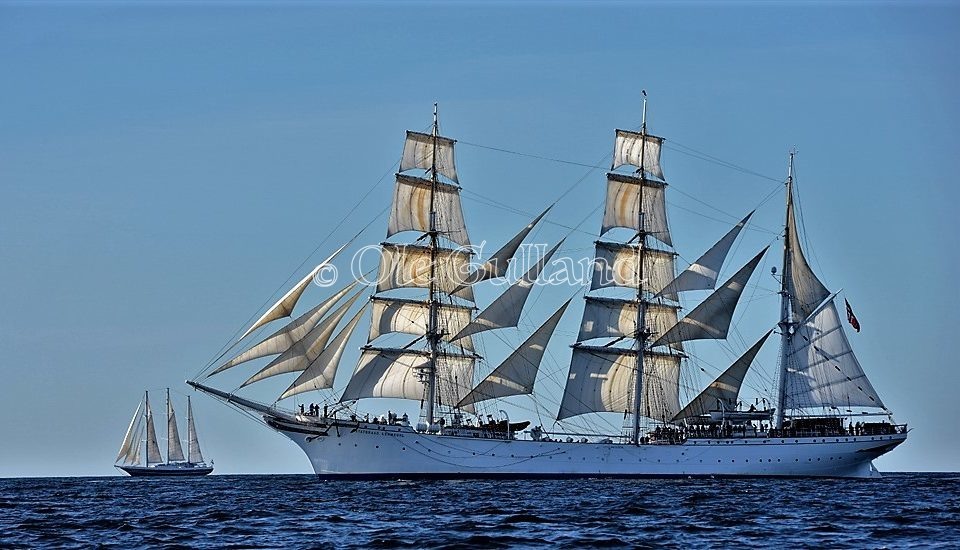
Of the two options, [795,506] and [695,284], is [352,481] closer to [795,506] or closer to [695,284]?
[695,284]

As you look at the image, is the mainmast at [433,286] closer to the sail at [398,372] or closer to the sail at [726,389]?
the sail at [398,372]

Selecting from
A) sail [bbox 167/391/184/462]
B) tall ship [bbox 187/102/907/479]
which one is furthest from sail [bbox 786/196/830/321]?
sail [bbox 167/391/184/462]

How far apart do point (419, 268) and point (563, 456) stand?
1715 cm

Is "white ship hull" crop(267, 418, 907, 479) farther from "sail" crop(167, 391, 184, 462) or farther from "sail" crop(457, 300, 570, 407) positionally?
"sail" crop(167, 391, 184, 462)

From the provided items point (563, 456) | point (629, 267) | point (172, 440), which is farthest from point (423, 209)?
point (172, 440)

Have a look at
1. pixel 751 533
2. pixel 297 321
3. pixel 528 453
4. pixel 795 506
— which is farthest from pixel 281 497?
pixel 751 533

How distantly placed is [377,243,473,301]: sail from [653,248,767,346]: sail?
636 inches

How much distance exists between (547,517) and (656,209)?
50.2 meters

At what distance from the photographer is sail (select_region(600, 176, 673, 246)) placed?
110m

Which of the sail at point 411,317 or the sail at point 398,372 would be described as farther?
the sail at point 411,317

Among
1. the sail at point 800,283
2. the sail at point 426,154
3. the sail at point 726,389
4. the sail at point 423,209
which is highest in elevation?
the sail at point 426,154

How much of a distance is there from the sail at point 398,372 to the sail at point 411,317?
141 centimetres

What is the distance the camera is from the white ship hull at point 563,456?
104 m

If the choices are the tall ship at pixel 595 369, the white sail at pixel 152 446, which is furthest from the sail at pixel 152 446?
the tall ship at pixel 595 369
